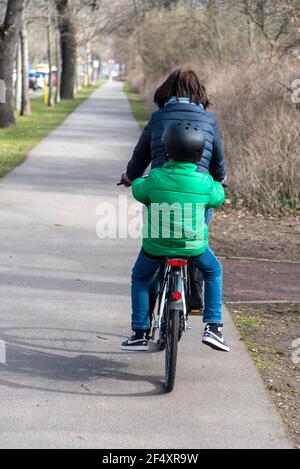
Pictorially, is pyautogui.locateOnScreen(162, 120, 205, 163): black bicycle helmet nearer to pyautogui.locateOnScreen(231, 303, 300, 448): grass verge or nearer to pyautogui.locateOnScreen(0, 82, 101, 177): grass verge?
pyautogui.locateOnScreen(231, 303, 300, 448): grass verge

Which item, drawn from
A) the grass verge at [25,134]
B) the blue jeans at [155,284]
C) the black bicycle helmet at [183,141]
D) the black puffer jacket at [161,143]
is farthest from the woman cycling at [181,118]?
the grass verge at [25,134]

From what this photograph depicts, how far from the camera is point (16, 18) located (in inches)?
1052

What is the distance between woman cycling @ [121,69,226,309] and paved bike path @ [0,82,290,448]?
2.02 feet

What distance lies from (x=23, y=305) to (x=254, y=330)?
1.83 metres

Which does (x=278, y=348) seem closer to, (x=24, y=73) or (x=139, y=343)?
(x=139, y=343)

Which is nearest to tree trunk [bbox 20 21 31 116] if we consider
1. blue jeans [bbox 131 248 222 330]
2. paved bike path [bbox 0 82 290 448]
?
paved bike path [bbox 0 82 290 448]

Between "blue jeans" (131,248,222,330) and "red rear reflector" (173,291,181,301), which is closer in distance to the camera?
"red rear reflector" (173,291,181,301)

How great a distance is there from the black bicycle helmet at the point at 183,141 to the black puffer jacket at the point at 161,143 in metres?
0.30

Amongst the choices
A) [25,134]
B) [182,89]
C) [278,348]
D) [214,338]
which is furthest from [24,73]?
[214,338]

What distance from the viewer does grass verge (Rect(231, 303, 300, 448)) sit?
5653 mm

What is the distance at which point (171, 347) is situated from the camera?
18.3ft

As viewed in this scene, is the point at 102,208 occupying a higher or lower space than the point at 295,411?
lower
